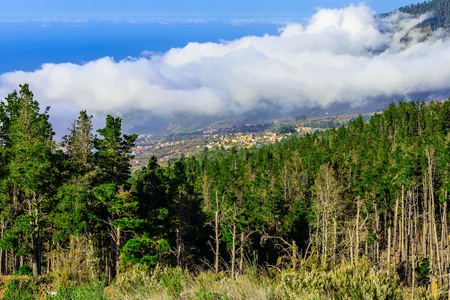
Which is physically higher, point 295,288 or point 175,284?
point 295,288

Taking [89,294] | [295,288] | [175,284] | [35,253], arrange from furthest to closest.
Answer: [35,253] < [175,284] < [89,294] < [295,288]

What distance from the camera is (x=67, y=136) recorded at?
74.9 ft

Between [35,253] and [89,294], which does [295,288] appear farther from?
[35,253]

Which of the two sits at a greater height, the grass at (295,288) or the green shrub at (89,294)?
the grass at (295,288)

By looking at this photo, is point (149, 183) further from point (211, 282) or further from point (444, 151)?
point (444, 151)

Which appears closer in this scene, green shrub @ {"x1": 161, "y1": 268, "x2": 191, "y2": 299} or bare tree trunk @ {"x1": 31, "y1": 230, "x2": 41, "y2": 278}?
green shrub @ {"x1": 161, "y1": 268, "x2": 191, "y2": 299}

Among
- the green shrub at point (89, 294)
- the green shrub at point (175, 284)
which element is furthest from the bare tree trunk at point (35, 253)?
the green shrub at point (175, 284)

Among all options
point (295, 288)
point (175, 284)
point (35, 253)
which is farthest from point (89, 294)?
point (35, 253)

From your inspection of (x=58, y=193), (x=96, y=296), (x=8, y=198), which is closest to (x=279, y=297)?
(x=96, y=296)

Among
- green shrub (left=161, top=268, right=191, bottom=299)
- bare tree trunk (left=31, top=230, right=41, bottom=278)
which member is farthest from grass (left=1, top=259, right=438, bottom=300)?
bare tree trunk (left=31, top=230, right=41, bottom=278)

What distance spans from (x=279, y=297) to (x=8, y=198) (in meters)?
23.3

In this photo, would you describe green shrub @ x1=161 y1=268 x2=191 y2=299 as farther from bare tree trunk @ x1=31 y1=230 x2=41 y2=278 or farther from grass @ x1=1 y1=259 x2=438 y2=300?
bare tree trunk @ x1=31 y1=230 x2=41 y2=278

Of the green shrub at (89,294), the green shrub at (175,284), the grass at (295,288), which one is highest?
the grass at (295,288)

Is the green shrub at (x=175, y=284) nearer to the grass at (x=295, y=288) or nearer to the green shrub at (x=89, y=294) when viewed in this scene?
the grass at (x=295, y=288)
